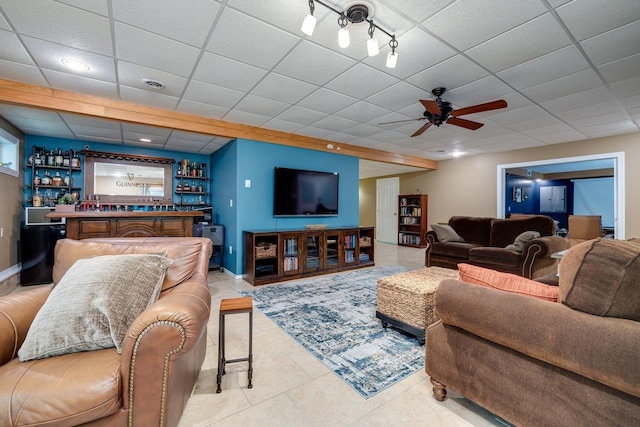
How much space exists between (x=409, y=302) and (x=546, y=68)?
8.07 ft

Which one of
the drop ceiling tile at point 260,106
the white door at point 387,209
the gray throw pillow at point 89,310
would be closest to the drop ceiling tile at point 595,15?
the drop ceiling tile at point 260,106

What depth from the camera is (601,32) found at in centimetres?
201

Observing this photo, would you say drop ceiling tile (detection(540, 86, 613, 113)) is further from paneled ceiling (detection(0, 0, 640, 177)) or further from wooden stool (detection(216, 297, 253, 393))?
wooden stool (detection(216, 297, 253, 393))

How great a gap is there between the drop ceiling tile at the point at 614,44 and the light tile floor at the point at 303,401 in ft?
9.00

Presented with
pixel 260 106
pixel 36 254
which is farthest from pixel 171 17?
pixel 36 254

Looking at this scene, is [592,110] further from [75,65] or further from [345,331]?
[75,65]

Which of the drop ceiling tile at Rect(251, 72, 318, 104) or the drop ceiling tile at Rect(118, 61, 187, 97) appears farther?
the drop ceiling tile at Rect(251, 72, 318, 104)

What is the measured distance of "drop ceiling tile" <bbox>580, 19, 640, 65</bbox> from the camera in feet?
6.54

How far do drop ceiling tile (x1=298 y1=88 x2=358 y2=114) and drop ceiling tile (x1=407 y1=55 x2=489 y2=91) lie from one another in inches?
31.1

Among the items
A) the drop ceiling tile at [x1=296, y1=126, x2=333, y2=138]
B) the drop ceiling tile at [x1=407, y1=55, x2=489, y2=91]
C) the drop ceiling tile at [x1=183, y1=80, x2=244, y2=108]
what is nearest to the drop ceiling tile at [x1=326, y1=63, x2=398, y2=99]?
the drop ceiling tile at [x1=407, y1=55, x2=489, y2=91]

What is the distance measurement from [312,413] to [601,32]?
3231 mm

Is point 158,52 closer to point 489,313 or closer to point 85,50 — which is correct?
point 85,50

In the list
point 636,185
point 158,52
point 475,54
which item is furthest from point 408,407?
point 636,185

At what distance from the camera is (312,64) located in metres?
2.49
